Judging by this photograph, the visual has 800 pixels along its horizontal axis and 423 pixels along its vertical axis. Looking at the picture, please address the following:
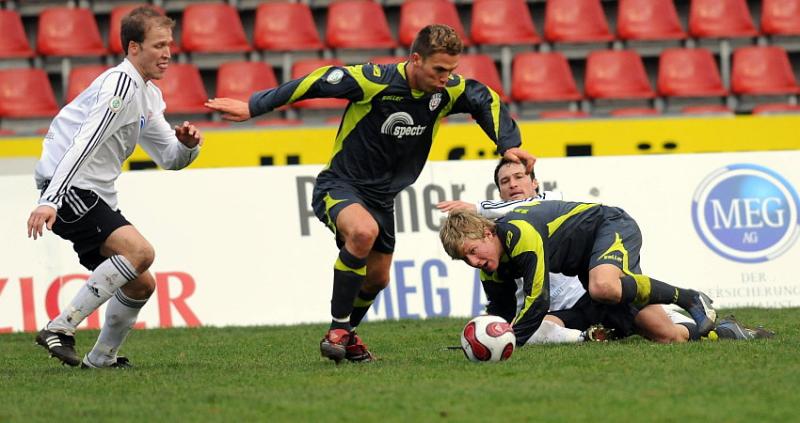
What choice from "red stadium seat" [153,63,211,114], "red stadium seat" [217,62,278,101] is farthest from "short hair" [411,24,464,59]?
"red stadium seat" [153,63,211,114]

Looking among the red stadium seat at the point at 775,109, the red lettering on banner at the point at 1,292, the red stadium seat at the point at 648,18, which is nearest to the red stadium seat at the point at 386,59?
the red stadium seat at the point at 648,18

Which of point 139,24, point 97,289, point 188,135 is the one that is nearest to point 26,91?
point 188,135

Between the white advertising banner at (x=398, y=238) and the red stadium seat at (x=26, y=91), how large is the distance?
407cm

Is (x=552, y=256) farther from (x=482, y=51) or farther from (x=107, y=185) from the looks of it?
(x=482, y=51)

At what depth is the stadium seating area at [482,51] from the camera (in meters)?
14.5

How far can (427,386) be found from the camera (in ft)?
18.7

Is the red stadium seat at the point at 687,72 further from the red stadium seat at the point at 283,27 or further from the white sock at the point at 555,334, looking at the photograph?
the white sock at the point at 555,334

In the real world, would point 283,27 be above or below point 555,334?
above

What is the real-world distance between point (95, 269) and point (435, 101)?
6.79ft

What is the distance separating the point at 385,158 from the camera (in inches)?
275

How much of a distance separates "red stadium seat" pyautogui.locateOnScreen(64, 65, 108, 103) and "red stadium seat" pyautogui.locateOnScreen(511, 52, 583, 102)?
190 inches

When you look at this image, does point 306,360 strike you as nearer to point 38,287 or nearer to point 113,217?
point 113,217

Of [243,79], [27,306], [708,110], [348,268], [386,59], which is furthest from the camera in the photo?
[243,79]

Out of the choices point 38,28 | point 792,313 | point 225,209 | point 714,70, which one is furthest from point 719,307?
point 38,28
